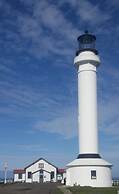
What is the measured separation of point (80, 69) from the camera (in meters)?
39.4

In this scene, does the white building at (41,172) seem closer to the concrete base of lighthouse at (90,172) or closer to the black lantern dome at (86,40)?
the concrete base of lighthouse at (90,172)

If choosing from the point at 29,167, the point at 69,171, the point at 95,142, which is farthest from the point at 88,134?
the point at 29,167

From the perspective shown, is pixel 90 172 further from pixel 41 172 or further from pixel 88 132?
pixel 41 172

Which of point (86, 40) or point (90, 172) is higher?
point (86, 40)

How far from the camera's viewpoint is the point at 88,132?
37531mm

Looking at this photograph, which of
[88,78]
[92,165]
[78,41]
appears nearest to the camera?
[92,165]

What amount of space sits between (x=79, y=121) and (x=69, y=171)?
17.2ft

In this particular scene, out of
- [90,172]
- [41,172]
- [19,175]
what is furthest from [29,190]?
[19,175]

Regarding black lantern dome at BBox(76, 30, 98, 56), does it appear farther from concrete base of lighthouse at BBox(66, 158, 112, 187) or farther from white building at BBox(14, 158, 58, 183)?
white building at BBox(14, 158, 58, 183)

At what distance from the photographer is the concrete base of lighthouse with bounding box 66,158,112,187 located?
119 feet

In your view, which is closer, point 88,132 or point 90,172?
point 90,172

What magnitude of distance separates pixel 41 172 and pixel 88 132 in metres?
29.8

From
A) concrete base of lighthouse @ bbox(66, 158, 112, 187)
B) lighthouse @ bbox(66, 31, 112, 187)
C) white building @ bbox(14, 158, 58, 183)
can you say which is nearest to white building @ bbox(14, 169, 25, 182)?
white building @ bbox(14, 158, 58, 183)

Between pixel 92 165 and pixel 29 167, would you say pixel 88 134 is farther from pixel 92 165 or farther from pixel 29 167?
pixel 29 167
